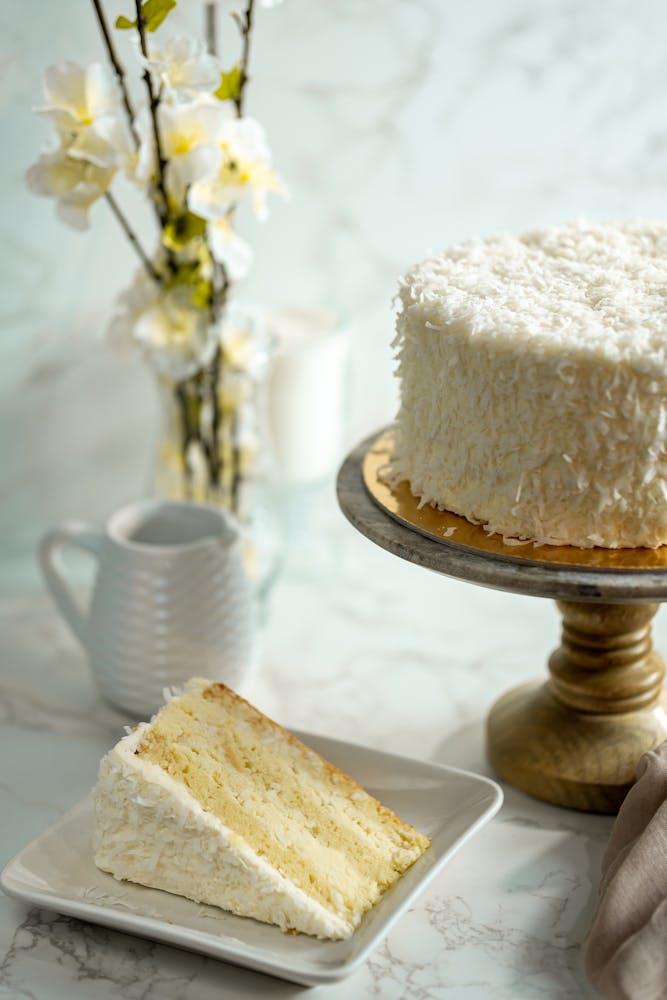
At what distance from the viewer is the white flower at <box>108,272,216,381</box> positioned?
56.4 inches

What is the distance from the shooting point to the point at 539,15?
1.62m

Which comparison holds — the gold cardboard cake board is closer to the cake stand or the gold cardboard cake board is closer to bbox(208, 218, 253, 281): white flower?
the cake stand

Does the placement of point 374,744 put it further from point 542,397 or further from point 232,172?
point 232,172

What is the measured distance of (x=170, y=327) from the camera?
1.44 meters

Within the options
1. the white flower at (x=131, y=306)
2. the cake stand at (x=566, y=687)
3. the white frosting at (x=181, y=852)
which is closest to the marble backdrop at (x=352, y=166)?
the white flower at (x=131, y=306)

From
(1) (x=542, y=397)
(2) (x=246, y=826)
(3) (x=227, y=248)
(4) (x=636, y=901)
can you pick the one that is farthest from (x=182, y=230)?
(4) (x=636, y=901)

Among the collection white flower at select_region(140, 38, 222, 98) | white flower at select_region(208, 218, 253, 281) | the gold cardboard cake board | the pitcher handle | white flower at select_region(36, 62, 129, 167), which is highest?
white flower at select_region(140, 38, 222, 98)

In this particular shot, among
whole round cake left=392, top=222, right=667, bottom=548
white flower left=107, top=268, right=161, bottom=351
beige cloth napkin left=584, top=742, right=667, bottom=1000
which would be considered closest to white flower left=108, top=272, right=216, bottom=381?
white flower left=107, top=268, right=161, bottom=351

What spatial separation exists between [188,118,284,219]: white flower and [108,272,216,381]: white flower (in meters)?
0.13

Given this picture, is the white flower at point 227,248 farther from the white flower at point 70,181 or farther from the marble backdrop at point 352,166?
the marble backdrop at point 352,166

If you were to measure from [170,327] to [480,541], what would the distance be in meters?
0.54

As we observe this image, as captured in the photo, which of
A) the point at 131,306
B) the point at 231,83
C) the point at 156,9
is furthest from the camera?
the point at 131,306

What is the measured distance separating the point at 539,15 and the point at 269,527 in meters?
0.75

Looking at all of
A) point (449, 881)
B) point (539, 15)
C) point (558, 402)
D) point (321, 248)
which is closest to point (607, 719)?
point (449, 881)
